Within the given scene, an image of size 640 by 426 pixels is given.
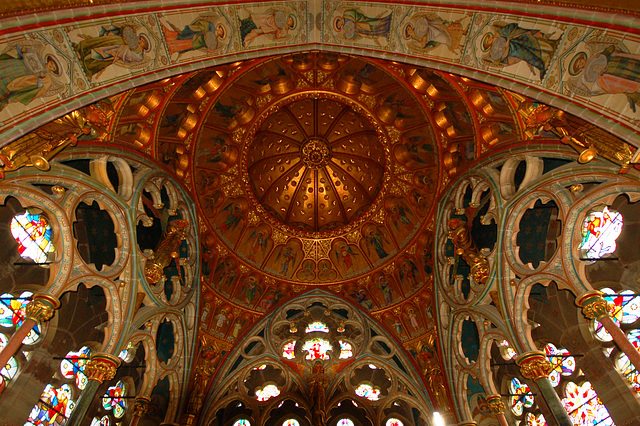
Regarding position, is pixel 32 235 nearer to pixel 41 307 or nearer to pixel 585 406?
pixel 41 307

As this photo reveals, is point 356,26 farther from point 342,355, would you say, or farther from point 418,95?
point 342,355

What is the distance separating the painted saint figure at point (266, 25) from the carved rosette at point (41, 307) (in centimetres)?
688

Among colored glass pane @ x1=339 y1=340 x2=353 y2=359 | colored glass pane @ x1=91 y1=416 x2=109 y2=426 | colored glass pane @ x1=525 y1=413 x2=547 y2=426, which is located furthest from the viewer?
colored glass pane @ x1=339 y1=340 x2=353 y2=359

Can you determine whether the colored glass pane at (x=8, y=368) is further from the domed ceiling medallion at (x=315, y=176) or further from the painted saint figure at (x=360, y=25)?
the painted saint figure at (x=360, y=25)

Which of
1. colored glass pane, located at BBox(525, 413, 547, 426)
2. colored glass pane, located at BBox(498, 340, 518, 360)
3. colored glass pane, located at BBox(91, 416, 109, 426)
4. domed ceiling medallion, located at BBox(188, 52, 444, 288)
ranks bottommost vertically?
colored glass pane, located at BBox(91, 416, 109, 426)

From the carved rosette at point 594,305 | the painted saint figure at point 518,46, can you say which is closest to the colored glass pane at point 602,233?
the carved rosette at point 594,305

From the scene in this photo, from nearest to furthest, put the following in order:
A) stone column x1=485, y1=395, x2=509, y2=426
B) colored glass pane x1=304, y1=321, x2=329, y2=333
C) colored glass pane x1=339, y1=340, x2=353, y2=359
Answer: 1. stone column x1=485, y1=395, x2=509, y2=426
2. colored glass pane x1=339, y1=340, x2=353, y2=359
3. colored glass pane x1=304, y1=321, x2=329, y2=333

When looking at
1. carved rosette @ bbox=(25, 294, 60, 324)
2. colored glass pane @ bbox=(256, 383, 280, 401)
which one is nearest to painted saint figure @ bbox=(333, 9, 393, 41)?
carved rosette @ bbox=(25, 294, 60, 324)

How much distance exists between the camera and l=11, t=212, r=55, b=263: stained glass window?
450 inches

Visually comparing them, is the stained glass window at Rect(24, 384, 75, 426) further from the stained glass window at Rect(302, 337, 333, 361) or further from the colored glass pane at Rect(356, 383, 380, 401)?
the colored glass pane at Rect(356, 383, 380, 401)

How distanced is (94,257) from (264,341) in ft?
25.3

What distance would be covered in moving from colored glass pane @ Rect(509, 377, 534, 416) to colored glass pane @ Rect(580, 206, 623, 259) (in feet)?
16.8

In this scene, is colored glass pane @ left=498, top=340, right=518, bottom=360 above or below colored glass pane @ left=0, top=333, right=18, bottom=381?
above

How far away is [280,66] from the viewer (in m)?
14.8
